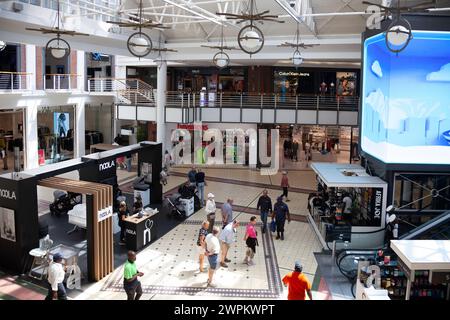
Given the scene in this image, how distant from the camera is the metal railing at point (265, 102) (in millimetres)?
25484

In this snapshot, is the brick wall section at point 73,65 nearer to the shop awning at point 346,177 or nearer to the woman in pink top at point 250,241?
the shop awning at point 346,177

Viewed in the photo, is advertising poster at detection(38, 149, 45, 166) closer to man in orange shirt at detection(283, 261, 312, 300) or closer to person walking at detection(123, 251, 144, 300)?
person walking at detection(123, 251, 144, 300)

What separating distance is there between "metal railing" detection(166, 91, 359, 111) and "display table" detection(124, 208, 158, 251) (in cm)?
1248

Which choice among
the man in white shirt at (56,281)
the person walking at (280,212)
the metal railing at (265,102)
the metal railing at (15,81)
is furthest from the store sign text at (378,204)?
the metal railing at (15,81)

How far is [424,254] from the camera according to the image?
8.33 meters

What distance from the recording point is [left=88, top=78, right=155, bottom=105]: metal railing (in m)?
29.1

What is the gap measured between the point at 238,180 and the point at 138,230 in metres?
11.4

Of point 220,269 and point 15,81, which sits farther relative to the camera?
point 15,81

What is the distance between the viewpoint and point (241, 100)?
2592cm

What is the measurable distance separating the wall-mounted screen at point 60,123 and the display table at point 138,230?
18.6 metres

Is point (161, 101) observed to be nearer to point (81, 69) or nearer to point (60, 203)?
point (81, 69)

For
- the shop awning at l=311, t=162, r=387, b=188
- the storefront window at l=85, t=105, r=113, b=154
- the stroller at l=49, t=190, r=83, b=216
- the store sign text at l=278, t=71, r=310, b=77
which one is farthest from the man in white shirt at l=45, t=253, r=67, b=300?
the store sign text at l=278, t=71, r=310, b=77

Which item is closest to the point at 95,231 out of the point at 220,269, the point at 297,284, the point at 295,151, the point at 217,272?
the point at 217,272
